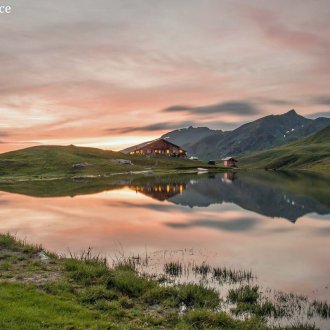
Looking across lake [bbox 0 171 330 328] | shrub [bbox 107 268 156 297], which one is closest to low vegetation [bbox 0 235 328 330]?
shrub [bbox 107 268 156 297]

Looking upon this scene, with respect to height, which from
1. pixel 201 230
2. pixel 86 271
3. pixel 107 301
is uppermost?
pixel 86 271

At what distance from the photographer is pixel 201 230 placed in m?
46.5

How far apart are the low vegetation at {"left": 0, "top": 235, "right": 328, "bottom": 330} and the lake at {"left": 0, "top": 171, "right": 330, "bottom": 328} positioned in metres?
4.99

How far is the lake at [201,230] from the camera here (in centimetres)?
3016

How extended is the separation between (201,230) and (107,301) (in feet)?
89.1

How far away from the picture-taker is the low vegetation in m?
17.4

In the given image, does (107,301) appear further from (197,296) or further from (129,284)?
(197,296)

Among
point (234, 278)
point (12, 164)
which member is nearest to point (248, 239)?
point (234, 278)

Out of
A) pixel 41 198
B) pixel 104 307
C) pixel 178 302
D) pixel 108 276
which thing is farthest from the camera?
pixel 41 198

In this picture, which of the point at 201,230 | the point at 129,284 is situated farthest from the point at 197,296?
the point at 201,230

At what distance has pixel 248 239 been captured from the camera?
40.5m

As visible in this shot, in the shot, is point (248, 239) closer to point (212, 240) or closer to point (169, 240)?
point (212, 240)

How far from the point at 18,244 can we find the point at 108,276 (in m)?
13.3

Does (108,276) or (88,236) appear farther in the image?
(88,236)
